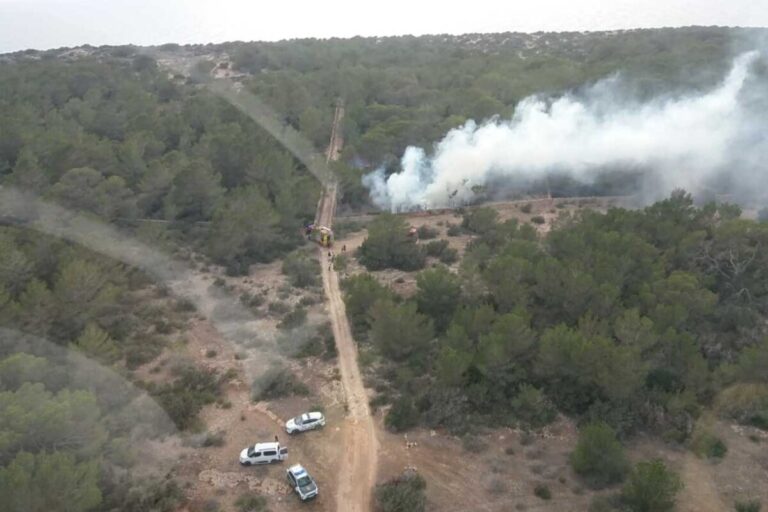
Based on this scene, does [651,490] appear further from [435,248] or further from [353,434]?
[435,248]

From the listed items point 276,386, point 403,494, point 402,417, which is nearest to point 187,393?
point 276,386

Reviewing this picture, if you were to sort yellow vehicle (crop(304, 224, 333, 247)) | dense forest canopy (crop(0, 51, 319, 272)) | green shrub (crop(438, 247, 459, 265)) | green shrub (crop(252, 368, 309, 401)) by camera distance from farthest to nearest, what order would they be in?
1. yellow vehicle (crop(304, 224, 333, 247))
2. dense forest canopy (crop(0, 51, 319, 272))
3. green shrub (crop(438, 247, 459, 265))
4. green shrub (crop(252, 368, 309, 401))

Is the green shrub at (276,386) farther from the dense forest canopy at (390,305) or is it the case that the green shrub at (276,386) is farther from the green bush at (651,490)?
the green bush at (651,490)

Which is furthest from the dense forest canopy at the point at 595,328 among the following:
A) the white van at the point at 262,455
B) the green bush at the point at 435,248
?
the white van at the point at 262,455

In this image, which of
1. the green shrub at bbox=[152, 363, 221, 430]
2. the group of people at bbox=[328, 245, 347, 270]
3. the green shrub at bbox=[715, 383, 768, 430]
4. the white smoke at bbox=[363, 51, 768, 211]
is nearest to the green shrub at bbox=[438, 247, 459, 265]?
the group of people at bbox=[328, 245, 347, 270]

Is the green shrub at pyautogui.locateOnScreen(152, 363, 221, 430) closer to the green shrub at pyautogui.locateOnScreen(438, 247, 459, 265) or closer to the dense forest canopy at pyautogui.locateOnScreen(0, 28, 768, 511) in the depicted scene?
the dense forest canopy at pyautogui.locateOnScreen(0, 28, 768, 511)

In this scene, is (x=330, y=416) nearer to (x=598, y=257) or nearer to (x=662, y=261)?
(x=598, y=257)
